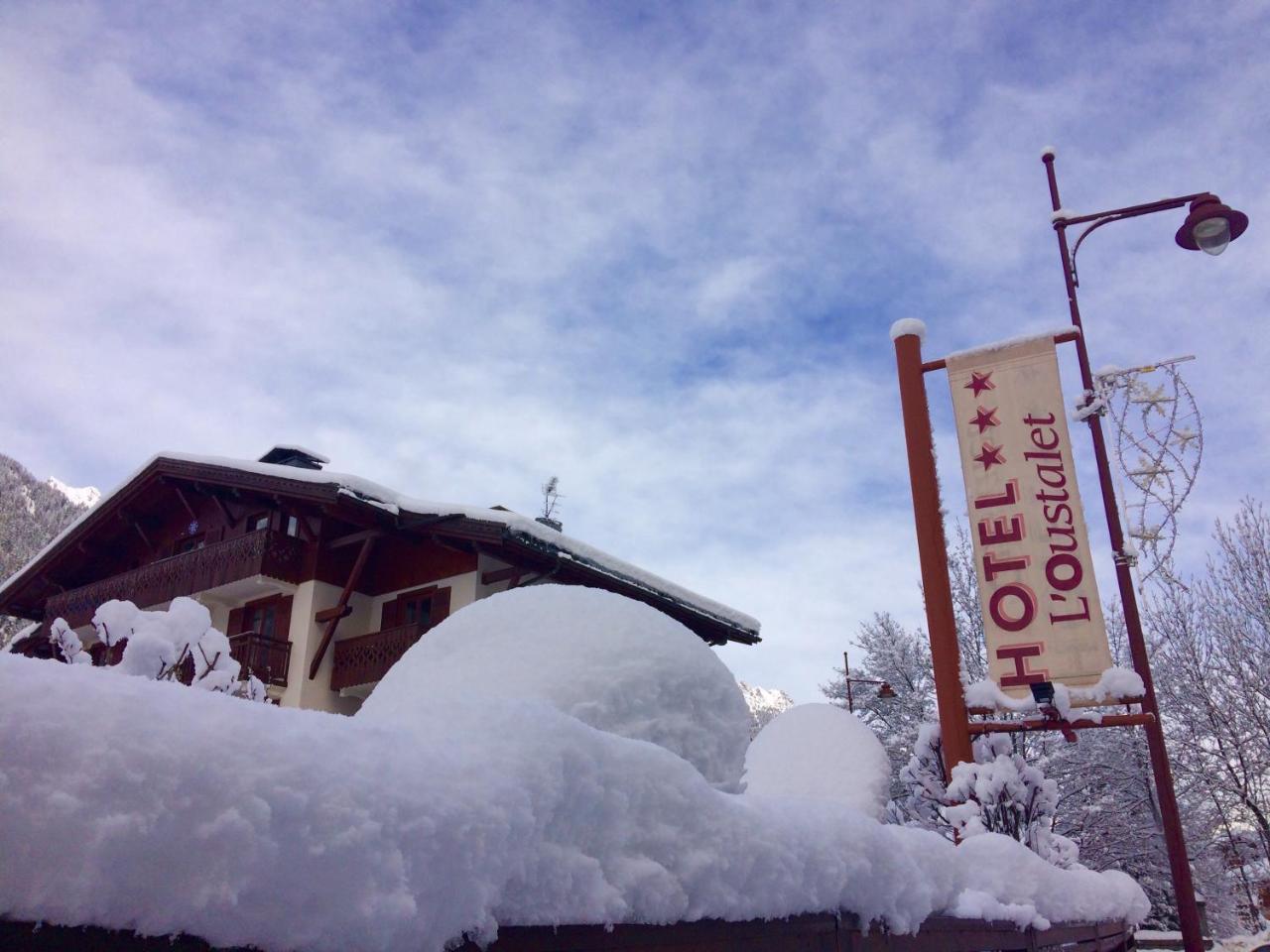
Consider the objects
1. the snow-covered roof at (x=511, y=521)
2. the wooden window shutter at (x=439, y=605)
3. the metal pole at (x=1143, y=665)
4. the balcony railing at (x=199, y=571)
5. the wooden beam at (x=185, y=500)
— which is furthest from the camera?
the wooden beam at (x=185, y=500)

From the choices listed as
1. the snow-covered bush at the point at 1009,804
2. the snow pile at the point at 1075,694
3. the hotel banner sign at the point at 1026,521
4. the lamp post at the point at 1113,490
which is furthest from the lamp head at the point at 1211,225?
the snow-covered bush at the point at 1009,804

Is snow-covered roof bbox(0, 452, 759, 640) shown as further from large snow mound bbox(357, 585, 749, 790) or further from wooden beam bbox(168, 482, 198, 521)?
large snow mound bbox(357, 585, 749, 790)

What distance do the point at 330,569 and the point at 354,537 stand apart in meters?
0.93

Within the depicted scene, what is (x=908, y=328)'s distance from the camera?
10547mm

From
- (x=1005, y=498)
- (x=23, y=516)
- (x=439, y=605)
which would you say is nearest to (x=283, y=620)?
(x=439, y=605)

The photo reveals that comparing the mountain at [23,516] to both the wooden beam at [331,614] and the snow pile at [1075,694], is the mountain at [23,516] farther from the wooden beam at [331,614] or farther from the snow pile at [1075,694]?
the snow pile at [1075,694]

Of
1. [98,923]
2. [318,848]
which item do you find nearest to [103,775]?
[98,923]

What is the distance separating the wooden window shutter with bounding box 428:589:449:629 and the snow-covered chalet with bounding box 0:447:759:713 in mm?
26

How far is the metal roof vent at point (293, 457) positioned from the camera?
1805 centimetres

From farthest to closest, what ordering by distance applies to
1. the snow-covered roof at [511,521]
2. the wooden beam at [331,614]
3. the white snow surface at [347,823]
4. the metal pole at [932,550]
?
the wooden beam at [331,614], the snow-covered roof at [511,521], the metal pole at [932,550], the white snow surface at [347,823]

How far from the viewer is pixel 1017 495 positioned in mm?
9180

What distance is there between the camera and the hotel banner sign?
Answer: 8.70 meters

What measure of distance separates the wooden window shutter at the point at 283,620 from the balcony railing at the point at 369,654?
3.62ft

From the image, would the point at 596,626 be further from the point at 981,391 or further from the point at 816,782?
the point at 981,391
